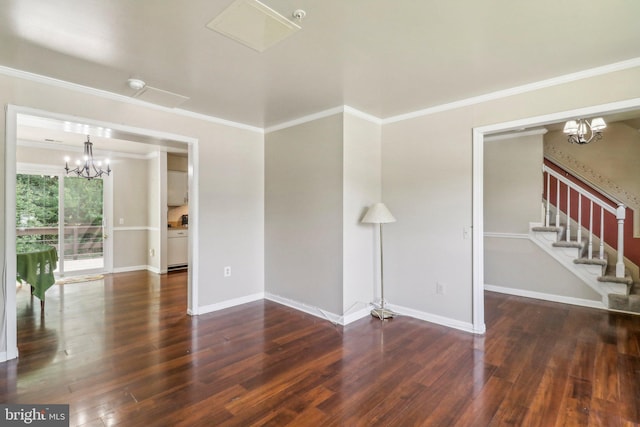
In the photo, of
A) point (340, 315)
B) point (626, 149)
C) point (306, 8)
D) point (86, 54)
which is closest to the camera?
point (306, 8)

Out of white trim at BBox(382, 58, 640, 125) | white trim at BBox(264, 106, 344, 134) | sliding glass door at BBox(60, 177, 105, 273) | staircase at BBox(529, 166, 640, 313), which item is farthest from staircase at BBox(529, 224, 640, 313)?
sliding glass door at BBox(60, 177, 105, 273)

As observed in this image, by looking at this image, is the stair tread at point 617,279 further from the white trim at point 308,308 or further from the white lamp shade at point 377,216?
the white trim at point 308,308

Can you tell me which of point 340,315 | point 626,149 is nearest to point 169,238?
point 340,315

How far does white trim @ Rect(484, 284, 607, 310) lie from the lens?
163 inches

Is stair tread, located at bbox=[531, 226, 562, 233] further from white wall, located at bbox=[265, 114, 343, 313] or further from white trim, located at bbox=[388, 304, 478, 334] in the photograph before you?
white wall, located at bbox=[265, 114, 343, 313]

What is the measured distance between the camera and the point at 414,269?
3766 mm

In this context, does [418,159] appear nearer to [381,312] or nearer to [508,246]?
[381,312]

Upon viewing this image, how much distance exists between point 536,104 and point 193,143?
360cm

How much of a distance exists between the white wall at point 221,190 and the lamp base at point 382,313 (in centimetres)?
165

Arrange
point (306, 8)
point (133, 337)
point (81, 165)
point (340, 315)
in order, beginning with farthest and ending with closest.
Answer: point (81, 165), point (340, 315), point (133, 337), point (306, 8)

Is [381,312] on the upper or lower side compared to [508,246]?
lower

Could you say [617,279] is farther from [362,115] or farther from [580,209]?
[362,115]

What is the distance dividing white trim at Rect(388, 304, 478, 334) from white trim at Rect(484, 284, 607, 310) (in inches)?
74.0

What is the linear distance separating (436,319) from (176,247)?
5.23m
